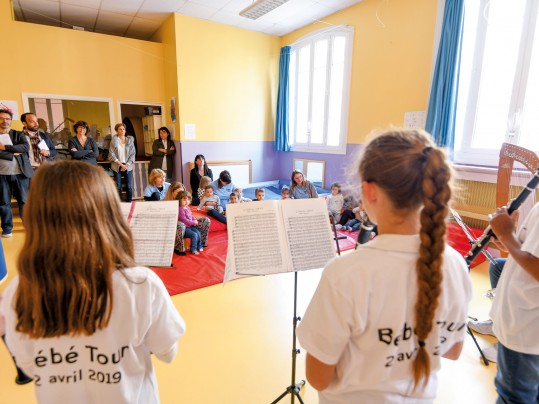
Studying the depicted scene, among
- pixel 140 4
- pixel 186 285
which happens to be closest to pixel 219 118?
pixel 140 4

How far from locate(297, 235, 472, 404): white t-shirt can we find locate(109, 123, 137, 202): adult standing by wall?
5.22 meters

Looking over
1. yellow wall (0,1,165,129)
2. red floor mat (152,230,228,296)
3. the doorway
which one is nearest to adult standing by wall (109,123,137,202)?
yellow wall (0,1,165,129)

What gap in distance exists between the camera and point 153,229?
142 cm

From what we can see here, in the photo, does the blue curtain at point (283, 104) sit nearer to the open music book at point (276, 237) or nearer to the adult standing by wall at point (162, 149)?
the adult standing by wall at point (162, 149)

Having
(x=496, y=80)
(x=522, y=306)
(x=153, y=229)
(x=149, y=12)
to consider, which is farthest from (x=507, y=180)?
(x=149, y=12)

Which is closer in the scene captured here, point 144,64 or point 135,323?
point 135,323

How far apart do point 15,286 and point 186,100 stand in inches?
212

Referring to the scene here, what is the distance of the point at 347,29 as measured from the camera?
4.96m

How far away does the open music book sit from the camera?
1.26m

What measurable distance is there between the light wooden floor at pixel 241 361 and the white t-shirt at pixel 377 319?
39.1 inches

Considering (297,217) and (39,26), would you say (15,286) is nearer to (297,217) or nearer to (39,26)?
(297,217)

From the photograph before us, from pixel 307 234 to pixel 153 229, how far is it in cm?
73

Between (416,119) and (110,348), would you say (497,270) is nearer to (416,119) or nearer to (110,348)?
(110,348)

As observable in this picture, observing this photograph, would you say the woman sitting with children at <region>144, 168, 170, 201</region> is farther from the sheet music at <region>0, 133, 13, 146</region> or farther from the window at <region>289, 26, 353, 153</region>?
the window at <region>289, 26, 353, 153</region>
